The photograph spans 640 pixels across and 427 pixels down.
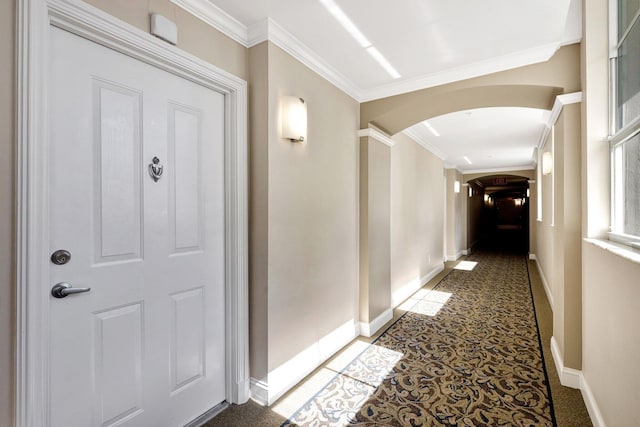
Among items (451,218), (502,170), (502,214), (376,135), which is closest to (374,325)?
(376,135)

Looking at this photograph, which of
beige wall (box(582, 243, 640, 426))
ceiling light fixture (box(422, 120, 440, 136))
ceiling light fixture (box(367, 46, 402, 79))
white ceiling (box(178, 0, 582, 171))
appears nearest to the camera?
beige wall (box(582, 243, 640, 426))

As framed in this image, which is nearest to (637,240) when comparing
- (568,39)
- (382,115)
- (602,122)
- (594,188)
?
(594,188)

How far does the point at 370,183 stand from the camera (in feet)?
10.4

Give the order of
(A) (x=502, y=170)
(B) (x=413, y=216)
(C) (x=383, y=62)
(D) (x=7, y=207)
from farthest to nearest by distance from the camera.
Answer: (A) (x=502, y=170) → (B) (x=413, y=216) → (C) (x=383, y=62) → (D) (x=7, y=207)

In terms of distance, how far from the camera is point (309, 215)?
2.42 metres

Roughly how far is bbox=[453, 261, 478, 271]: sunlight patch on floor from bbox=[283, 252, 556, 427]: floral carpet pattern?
2.83 m

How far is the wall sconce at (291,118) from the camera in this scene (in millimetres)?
2133

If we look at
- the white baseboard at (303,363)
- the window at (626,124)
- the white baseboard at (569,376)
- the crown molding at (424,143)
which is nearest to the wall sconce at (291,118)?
the white baseboard at (303,363)

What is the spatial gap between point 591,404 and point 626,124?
1.67 metres

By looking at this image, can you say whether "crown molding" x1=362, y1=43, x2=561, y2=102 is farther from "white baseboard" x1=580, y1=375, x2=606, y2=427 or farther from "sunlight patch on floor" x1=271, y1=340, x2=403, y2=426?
"sunlight patch on floor" x1=271, y1=340, x2=403, y2=426

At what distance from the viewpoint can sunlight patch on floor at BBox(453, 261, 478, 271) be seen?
6812mm

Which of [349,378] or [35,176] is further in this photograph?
[349,378]

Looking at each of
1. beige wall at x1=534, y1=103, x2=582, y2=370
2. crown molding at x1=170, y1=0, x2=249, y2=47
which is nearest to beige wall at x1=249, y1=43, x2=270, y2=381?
crown molding at x1=170, y1=0, x2=249, y2=47

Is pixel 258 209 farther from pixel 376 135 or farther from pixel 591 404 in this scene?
pixel 591 404
